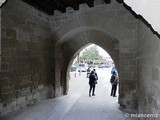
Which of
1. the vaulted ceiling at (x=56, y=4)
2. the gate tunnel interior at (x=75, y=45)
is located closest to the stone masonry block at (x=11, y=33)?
the vaulted ceiling at (x=56, y=4)

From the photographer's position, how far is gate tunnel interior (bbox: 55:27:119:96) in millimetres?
5539

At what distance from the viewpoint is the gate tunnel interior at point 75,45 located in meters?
5.54

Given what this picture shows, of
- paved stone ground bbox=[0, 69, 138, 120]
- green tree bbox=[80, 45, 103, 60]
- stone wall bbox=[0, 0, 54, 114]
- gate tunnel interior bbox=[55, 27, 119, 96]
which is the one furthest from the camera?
green tree bbox=[80, 45, 103, 60]

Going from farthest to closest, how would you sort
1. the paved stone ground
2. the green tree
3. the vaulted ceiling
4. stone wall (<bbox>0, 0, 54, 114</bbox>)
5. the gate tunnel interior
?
the green tree
the gate tunnel interior
the vaulted ceiling
stone wall (<bbox>0, 0, 54, 114</bbox>)
the paved stone ground

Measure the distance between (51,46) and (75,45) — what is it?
1.10 m

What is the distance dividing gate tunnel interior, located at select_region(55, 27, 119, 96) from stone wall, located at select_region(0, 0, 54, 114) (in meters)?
0.45

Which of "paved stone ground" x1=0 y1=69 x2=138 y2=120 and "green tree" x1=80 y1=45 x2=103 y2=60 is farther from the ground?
"green tree" x1=80 y1=45 x2=103 y2=60

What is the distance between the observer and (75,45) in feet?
21.1

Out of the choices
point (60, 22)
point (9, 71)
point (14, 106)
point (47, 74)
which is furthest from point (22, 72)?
point (60, 22)

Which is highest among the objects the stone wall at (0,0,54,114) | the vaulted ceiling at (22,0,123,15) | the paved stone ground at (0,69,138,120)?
the vaulted ceiling at (22,0,123,15)

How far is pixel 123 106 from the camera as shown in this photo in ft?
14.1

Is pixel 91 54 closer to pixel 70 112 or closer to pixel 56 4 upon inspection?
pixel 56 4

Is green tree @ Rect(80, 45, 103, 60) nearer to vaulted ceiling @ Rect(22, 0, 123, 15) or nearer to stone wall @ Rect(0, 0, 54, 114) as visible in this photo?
stone wall @ Rect(0, 0, 54, 114)

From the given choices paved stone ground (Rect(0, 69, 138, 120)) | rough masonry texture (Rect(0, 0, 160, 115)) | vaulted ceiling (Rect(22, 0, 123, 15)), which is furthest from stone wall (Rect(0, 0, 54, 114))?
paved stone ground (Rect(0, 69, 138, 120))
